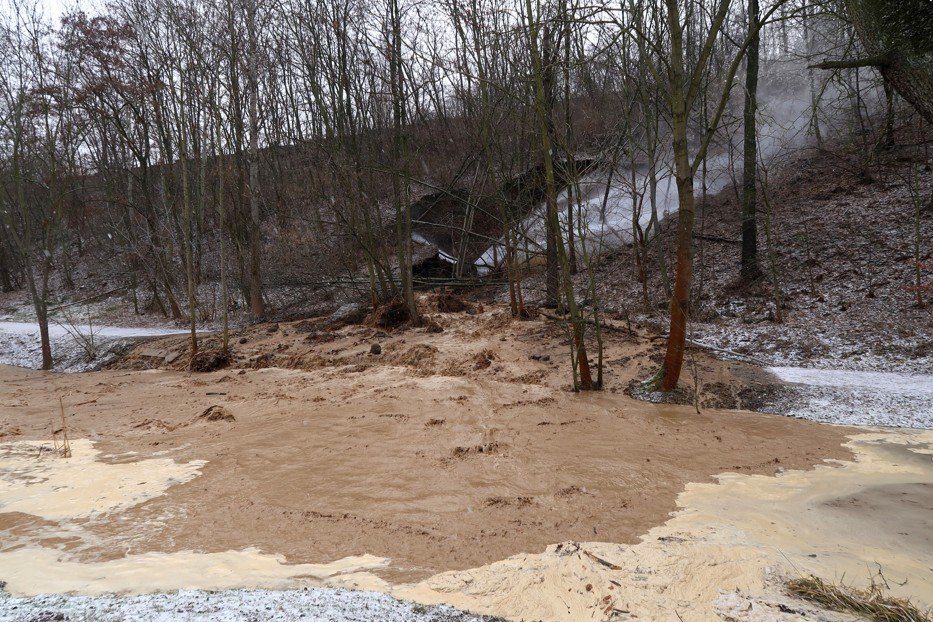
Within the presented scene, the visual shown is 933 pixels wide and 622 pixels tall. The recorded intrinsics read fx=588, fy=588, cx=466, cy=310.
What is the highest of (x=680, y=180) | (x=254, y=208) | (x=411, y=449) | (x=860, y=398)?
(x=254, y=208)

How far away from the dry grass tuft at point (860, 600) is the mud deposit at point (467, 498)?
0.29 metres

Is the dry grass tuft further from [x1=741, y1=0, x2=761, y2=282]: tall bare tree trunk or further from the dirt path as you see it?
[x1=741, y1=0, x2=761, y2=282]: tall bare tree trunk

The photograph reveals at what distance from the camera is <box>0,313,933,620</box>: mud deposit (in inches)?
152

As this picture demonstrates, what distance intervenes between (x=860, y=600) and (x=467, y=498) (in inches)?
129

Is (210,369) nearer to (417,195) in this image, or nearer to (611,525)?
(611,525)

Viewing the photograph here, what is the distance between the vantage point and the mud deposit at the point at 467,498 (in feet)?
12.7

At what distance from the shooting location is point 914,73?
20.8ft

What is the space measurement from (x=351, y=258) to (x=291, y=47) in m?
7.21

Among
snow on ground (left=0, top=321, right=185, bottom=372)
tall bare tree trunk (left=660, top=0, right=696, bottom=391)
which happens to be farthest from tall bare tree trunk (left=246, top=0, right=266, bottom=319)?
tall bare tree trunk (left=660, top=0, right=696, bottom=391)

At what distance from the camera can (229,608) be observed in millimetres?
3258

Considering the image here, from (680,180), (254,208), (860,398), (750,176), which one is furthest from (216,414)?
(750,176)

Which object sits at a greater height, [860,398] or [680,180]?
[680,180]

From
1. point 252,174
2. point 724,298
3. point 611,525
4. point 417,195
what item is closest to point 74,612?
point 611,525

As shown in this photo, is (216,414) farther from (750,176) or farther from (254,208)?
(750,176)
